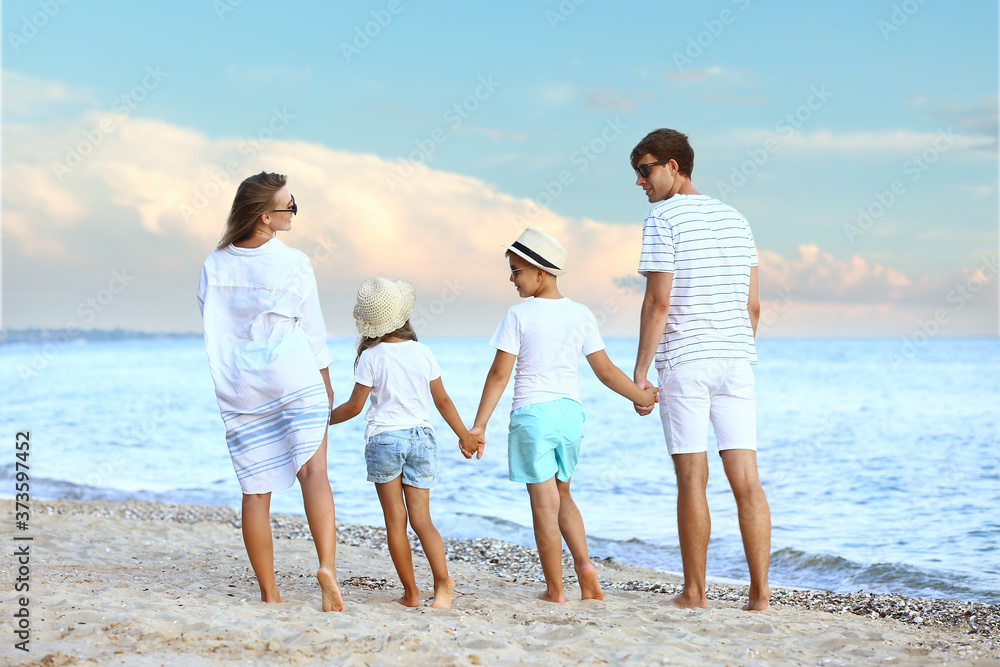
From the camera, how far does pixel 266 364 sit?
3609mm

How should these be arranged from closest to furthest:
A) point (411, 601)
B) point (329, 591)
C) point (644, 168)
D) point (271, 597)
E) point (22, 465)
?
point (329, 591)
point (271, 597)
point (411, 601)
point (644, 168)
point (22, 465)

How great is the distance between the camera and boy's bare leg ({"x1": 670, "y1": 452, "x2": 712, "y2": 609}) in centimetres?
402

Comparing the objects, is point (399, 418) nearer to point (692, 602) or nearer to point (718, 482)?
point (692, 602)

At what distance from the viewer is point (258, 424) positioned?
3.71 m

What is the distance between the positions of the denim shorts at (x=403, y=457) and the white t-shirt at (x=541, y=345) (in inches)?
20.2

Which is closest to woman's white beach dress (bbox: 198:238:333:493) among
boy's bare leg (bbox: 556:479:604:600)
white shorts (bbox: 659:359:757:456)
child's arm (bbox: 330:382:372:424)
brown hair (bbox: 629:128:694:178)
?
child's arm (bbox: 330:382:372:424)

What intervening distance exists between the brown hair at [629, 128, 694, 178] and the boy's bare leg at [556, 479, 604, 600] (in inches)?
69.0

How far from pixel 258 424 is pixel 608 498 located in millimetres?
7255

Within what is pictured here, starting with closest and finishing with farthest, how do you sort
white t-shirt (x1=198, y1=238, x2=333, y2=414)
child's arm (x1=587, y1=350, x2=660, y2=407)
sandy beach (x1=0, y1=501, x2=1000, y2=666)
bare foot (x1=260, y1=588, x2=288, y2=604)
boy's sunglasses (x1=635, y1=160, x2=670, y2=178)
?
sandy beach (x1=0, y1=501, x2=1000, y2=666)
white t-shirt (x1=198, y1=238, x2=333, y2=414)
bare foot (x1=260, y1=588, x2=288, y2=604)
child's arm (x1=587, y1=350, x2=660, y2=407)
boy's sunglasses (x1=635, y1=160, x2=670, y2=178)

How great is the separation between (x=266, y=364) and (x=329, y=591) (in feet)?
3.54

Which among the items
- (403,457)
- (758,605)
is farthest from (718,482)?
(403,457)

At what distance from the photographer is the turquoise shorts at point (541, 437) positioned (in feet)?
13.0

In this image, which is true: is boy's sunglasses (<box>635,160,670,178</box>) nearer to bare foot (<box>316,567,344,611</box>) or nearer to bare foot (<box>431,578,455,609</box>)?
bare foot (<box>431,578,455,609</box>)

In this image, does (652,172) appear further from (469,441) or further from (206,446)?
(206,446)
